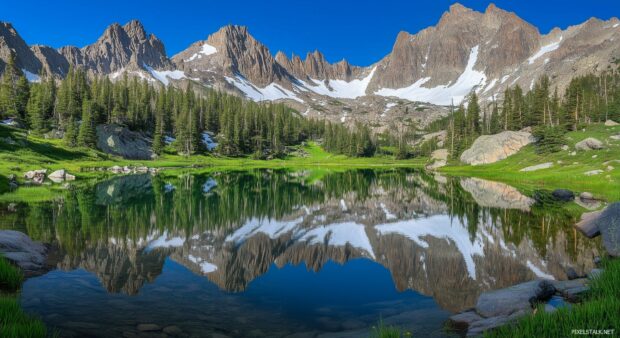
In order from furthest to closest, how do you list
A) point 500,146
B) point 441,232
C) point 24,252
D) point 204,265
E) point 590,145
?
point 500,146
point 590,145
point 441,232
point 204,265
point 24,252

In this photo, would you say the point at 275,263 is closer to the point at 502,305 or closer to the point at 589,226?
the point at 502,305

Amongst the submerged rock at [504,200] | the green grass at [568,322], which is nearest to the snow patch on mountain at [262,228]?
the green grass at [568,322]

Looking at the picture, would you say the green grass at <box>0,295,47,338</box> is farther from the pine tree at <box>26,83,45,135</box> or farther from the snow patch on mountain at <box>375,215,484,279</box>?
the pine tree at <box>26,83,45,135</box>

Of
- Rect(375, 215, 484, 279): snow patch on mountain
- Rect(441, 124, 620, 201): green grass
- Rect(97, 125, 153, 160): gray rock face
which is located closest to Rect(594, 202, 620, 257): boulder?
Rect(375, 215, 484, 279): snow patch on mountain

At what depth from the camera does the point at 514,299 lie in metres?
13.0

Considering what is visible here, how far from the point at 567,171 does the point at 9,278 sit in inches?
2712

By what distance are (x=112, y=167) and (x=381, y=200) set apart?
225ft

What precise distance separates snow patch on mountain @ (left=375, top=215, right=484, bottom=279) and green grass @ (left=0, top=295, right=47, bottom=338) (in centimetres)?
1747

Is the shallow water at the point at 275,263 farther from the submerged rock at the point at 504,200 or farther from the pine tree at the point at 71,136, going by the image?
the pine tree at the point at 71,136

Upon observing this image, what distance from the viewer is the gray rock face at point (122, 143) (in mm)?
120250

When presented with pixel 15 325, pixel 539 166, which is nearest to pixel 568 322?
pixel 15 325

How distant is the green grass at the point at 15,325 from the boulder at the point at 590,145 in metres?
83.0

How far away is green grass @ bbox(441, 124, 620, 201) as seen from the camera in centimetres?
4814

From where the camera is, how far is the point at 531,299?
1278 centimetres
